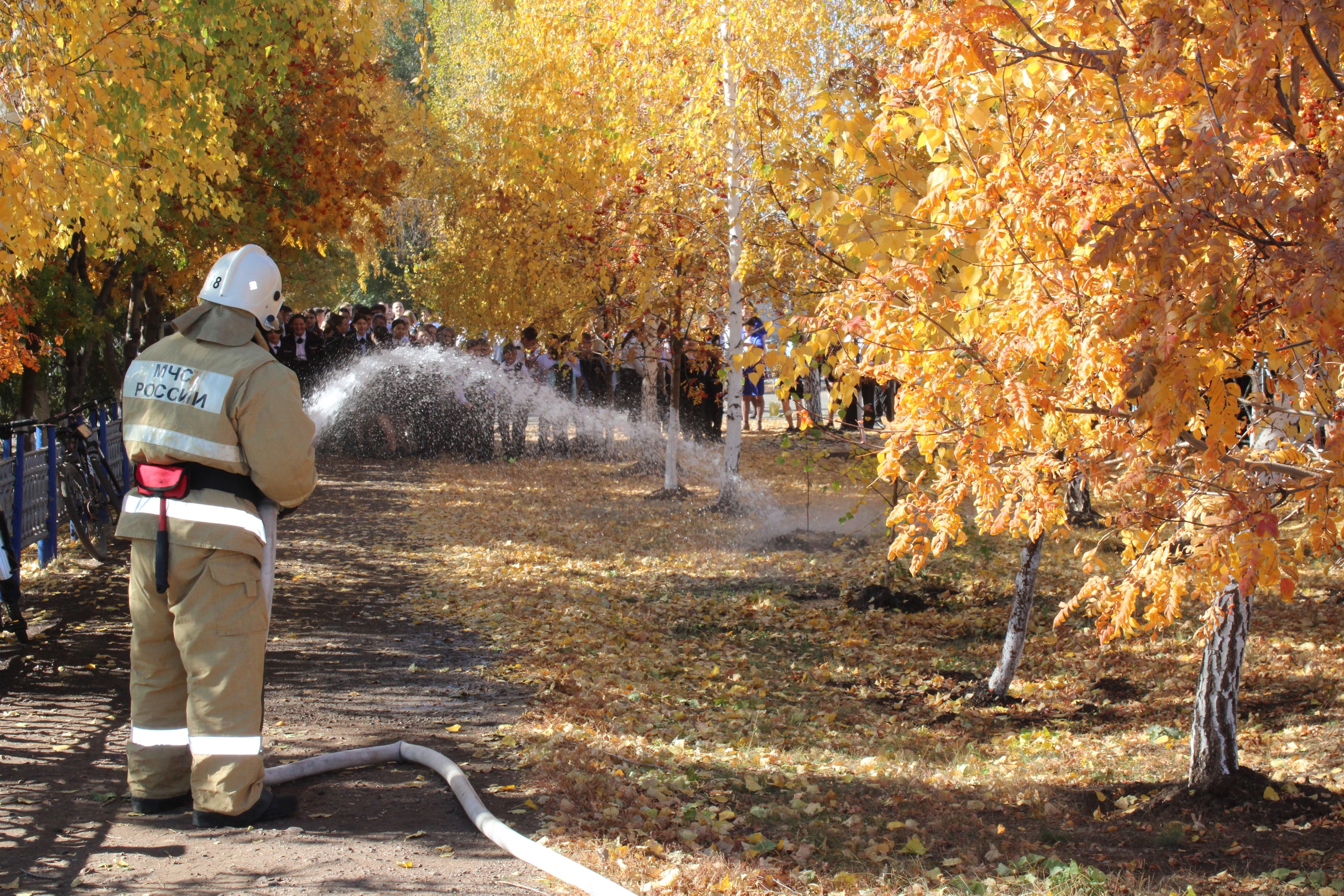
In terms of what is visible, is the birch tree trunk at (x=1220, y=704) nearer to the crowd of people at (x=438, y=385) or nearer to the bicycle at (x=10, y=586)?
the bicycle at (x=10, y=586)

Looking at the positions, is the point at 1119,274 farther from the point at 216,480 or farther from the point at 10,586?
the point at 10,586

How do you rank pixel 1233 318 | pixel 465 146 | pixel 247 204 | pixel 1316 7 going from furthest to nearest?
pixel 465 146 → pixel 247 204 → pixel 1233 318 → pixel 1316 7

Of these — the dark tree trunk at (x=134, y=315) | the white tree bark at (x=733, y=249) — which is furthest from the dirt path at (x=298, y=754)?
the dark tree trunk at (x=134, y=315)

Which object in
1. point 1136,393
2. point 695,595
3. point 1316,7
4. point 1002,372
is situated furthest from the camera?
point 695,595

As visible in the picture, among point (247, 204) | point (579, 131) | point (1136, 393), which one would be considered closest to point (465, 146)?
point (579, 131)

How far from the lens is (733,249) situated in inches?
505

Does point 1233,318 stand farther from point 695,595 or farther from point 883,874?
point 695,595

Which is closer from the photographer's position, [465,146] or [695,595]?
[695,595]

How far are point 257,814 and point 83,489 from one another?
6.44m

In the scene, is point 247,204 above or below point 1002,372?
above

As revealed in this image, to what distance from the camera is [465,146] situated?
2425 centimetres

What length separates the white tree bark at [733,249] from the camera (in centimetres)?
1195

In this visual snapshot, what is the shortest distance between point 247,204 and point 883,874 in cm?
1026

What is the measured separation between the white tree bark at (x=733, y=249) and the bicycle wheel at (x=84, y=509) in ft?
19.2
